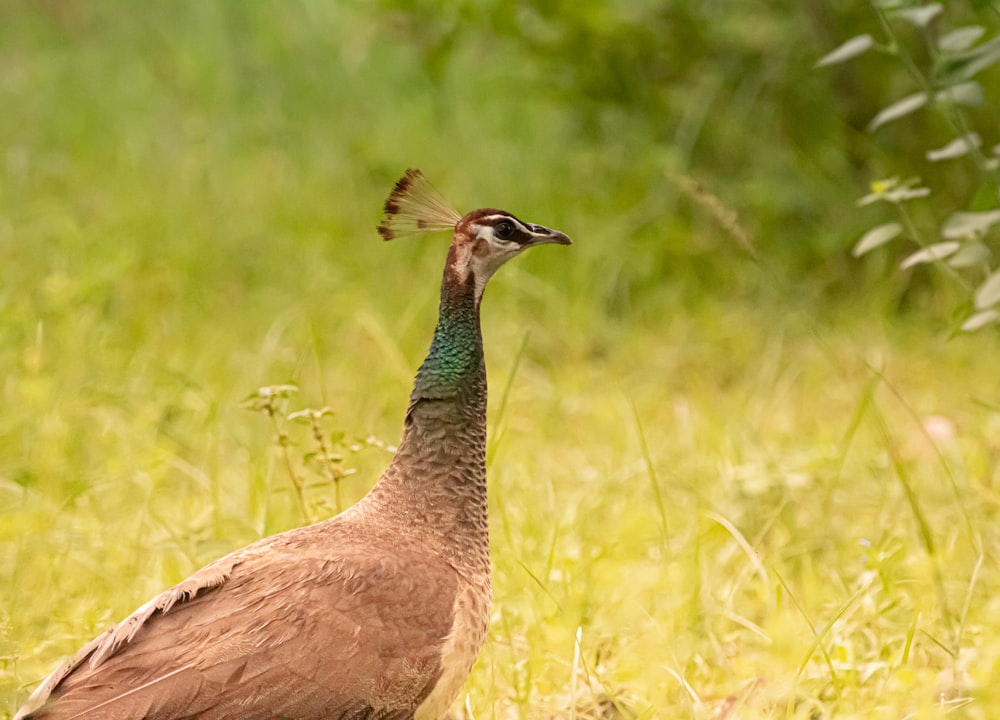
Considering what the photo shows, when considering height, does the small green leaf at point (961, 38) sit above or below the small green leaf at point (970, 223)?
above

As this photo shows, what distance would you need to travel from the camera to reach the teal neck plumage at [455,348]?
8.96ft

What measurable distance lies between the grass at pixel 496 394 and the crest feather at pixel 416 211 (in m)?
0.58

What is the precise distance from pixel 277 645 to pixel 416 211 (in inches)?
36.2

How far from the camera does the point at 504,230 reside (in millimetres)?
2736

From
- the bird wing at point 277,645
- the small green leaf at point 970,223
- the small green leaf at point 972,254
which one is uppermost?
the small green leaf at point 970,223

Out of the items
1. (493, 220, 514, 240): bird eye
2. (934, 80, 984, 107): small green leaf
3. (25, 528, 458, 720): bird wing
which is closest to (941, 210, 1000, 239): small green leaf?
(934, 80, 984, 107): small green leaf

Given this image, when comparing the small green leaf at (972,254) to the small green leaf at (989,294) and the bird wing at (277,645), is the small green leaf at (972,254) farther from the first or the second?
the bird wing at (277,645)

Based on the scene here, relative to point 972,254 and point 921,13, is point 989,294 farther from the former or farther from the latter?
point 921,13

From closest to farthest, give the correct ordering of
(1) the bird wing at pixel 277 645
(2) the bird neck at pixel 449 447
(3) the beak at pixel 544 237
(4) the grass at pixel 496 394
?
1. (1) the bird wing at pixel 277 645
2. (2) the bird neck at pixel 449 447
3. (3) the beak at pixel 544 237
4. (4) the grass at pixel 496 394

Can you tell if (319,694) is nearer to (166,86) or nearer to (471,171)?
(471,171)

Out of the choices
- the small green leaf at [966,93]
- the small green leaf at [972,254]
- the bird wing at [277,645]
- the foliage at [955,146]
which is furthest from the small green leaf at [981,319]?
the bird wing at [277,645]

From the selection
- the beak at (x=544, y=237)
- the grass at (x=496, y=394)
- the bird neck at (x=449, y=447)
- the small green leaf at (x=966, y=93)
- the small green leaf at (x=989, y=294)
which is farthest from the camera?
the small green leaf at (x=966, y=93)

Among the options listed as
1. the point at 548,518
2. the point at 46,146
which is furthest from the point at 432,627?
the point at 46,146

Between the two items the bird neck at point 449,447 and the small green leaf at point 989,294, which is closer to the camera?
the bird neck at point 449,447
